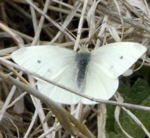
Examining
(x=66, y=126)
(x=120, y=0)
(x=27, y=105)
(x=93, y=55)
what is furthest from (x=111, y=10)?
(x=66, y=126)

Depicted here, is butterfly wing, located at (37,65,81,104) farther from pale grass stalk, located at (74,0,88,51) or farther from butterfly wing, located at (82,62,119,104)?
pale grass stalk, located at (74,0,88,51)

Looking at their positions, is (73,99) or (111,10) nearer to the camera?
(73,99)

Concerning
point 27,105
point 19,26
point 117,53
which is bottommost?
point 27,105

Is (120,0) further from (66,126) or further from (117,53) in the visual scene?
(66,126)

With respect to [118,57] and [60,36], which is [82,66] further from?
[60,36]

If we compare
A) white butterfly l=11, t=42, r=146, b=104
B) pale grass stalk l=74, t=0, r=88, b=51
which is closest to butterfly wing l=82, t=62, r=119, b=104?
white butterfly l=11, t=42, r=146, b=104

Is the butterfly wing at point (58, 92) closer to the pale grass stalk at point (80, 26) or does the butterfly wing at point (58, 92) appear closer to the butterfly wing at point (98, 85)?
the butterfly wing at point (98, 85)
